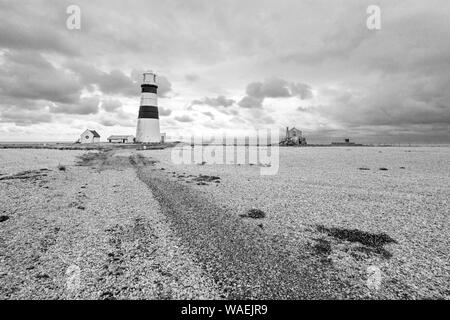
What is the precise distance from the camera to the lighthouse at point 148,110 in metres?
74.6

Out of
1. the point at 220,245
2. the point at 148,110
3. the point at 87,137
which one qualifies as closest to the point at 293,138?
the point at 148,110

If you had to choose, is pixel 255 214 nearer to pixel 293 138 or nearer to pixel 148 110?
pixel 148 110

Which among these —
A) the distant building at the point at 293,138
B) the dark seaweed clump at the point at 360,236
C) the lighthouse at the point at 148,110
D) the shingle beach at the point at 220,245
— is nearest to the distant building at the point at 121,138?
the lighthouse at the point at 148,110

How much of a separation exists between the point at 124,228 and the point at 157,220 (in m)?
1.50

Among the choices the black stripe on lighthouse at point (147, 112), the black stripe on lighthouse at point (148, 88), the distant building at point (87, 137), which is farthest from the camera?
the distant building at point (87, 137)

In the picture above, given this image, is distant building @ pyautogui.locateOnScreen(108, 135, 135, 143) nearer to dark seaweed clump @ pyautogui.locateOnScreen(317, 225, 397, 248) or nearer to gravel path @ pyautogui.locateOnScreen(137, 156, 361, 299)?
gravel path @ pyautogui.locateOnScreen(137, 156, 361, 299)

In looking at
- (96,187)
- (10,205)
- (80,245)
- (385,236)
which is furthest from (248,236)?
(96,187)

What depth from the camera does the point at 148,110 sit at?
74.8 metres

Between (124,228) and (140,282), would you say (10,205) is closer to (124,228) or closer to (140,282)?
(124,228)

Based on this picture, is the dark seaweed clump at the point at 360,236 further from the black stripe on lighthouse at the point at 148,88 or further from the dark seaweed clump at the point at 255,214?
the black stripe on lighthouse at the point at 148,88

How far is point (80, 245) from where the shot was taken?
325 inches

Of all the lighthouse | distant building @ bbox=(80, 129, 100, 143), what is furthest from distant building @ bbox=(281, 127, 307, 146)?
distant building @ bbox=(80, 129, 100, 143)
